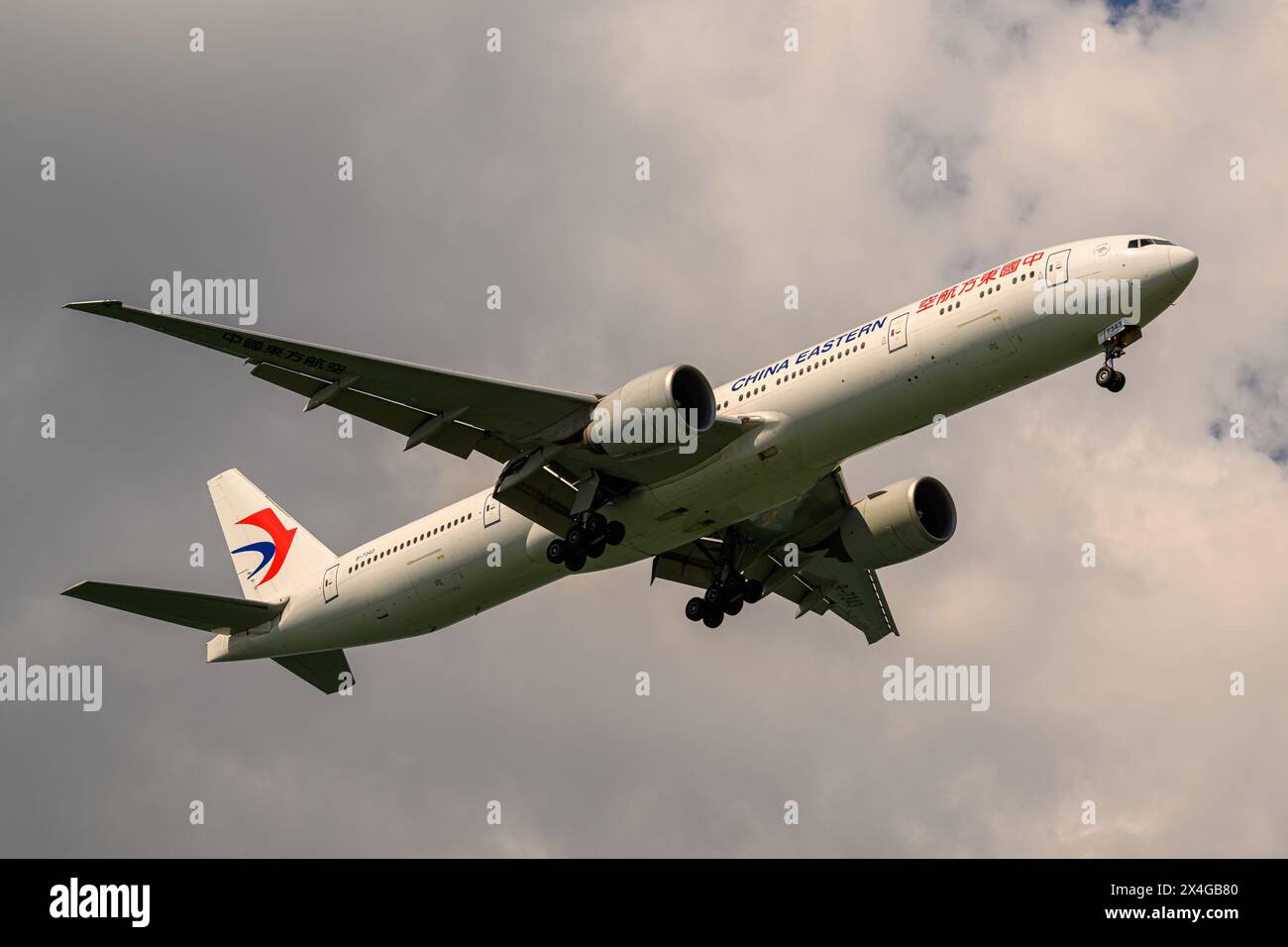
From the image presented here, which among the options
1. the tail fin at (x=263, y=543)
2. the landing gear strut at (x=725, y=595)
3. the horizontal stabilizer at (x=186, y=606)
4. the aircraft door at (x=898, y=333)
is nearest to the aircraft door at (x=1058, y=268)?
the aircraft door at (x=898, y=333)

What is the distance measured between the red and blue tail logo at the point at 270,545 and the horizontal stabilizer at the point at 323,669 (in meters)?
2.56

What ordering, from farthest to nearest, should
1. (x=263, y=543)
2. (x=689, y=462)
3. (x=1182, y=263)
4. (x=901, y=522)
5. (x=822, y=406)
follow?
(x=263, y=543) < (x=901, y=522) < (x=689, y=462) < (x=822, y=406) < (x=1182, y=263)

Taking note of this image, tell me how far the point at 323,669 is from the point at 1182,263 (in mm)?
26300

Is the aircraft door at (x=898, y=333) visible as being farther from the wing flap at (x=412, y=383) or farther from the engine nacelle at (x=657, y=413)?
the wing flap at (x=412, y=383)

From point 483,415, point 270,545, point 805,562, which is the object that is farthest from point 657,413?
point 270,545

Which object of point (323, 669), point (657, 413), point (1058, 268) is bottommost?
point (323, 669)

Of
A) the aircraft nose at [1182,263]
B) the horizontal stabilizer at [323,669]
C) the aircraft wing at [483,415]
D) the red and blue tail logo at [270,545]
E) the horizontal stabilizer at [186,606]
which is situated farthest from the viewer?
the red and blue tail logo at [270,545]

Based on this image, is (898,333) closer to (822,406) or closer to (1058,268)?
(822,406)

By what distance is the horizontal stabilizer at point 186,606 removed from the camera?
130 feet

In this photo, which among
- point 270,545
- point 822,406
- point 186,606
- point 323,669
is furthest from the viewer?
point 270,545

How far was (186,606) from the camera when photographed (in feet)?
139

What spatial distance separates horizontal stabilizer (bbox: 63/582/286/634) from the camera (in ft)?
130
